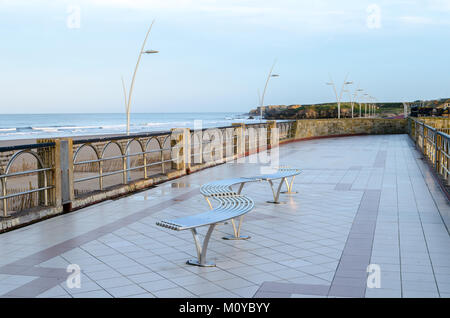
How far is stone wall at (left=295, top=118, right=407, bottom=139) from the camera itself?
102ft

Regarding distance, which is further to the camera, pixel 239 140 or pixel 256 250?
pixel 239 140

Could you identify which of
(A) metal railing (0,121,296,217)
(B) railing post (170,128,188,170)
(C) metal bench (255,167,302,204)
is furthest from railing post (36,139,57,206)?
(B) railing post (170,128,188,170)

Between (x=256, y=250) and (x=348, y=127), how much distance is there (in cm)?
2972

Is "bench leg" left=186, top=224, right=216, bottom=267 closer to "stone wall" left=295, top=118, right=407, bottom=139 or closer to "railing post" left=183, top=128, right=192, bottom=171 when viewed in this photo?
"railing post" left=183, top=128, right=192, bottom=171

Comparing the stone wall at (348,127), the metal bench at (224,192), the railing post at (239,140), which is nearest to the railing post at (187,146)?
the railing post at (239,140)

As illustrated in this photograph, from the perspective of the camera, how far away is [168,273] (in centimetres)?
525

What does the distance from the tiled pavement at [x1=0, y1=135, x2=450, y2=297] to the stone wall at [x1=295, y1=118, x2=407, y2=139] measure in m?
20.6

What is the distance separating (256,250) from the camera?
6.15 metres

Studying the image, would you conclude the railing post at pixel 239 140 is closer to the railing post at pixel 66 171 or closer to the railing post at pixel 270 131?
the railing post at pixel 270 131

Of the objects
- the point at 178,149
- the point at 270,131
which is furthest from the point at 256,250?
the point at 270,131

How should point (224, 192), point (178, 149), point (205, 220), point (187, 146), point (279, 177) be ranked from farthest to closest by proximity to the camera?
point (187, 146), point (178, 149), point (279, 177), point (224, 192), point (205, 220)

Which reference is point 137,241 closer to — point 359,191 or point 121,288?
point 121,288

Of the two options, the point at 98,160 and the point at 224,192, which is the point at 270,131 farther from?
the point at 224,192

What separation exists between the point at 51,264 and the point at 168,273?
137 centimetres
